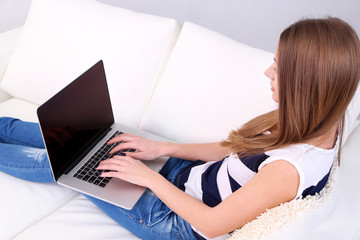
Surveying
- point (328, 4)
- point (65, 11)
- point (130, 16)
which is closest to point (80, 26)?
point (65, 11)

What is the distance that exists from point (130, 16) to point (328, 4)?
104 centimetres

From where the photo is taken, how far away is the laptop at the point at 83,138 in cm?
106

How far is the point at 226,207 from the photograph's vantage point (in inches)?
35.4

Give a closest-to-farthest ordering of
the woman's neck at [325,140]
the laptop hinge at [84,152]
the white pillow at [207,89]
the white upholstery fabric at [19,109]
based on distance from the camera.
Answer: the woman's neck at [325,140], the laptop hinge at [84,152], the white pillow at [207,89], the white upholstery fabric at [19,109]

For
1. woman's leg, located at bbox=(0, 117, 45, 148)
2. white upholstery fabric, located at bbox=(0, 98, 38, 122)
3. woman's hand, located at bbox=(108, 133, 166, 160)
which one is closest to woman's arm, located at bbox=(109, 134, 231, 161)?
woman's hand, located at bbox=(108, 133, 166, 160)

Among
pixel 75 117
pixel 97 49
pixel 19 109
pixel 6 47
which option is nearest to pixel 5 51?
pixel 6 47

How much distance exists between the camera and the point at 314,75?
0.82 metres

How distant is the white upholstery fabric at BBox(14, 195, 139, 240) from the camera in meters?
1.10

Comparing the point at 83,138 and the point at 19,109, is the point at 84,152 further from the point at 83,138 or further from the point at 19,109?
the point at 19,109

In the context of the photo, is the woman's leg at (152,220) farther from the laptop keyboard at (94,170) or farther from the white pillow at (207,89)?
the white pillow at (207,89)

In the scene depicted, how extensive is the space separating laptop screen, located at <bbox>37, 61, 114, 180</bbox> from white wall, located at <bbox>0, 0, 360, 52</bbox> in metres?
1.09

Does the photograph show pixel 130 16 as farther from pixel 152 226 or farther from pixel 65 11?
pixel 152 226

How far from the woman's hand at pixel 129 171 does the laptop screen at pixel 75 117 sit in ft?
0.43

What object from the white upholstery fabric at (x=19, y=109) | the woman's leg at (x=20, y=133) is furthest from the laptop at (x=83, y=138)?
the white upholstery fabric at (x=19, y=109)
